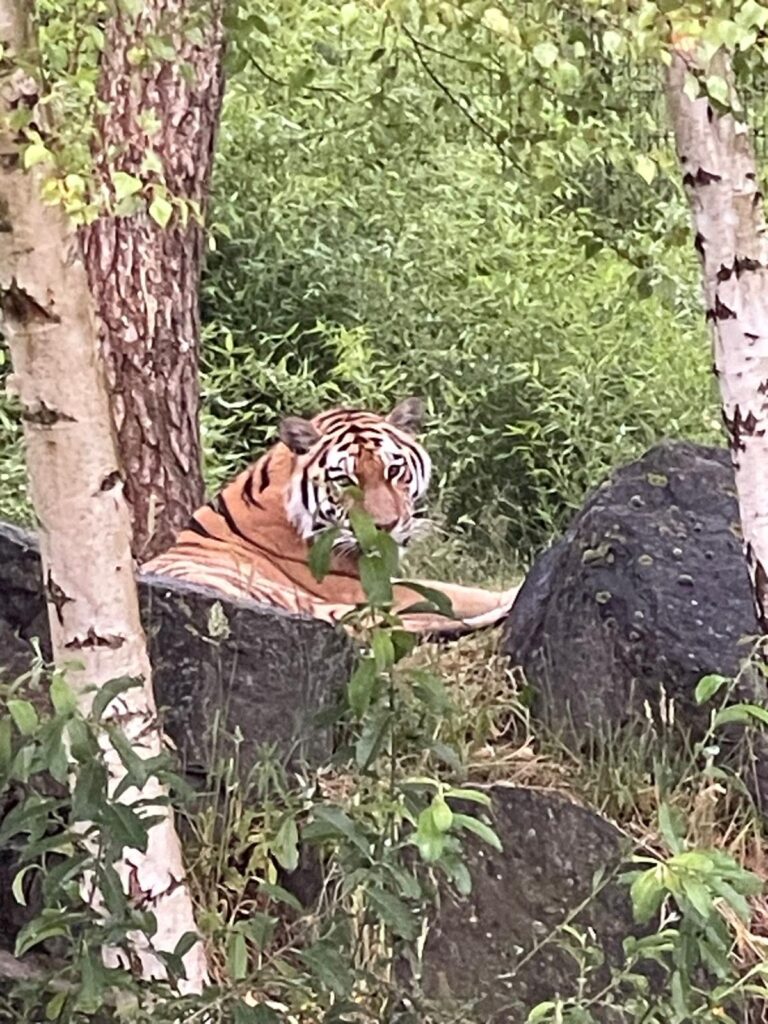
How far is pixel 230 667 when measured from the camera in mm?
3303

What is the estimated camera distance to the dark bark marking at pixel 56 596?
251 centimetres

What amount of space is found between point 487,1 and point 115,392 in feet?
9.26

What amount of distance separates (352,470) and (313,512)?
151mm

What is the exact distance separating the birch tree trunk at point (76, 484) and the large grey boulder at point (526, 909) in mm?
624

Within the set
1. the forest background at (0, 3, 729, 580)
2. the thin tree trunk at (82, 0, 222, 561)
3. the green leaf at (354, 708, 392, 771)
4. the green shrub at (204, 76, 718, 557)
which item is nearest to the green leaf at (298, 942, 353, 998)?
the green leaf at (354, 708, 392, 771)

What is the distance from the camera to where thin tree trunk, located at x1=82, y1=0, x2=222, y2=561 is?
5.00 meters

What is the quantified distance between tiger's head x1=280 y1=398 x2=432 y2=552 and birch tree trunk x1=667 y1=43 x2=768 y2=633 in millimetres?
1329

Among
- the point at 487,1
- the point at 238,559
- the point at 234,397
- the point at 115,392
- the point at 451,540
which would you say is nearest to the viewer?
the point at 487,1

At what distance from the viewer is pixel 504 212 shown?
8.81 m

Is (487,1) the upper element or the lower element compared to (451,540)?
upper

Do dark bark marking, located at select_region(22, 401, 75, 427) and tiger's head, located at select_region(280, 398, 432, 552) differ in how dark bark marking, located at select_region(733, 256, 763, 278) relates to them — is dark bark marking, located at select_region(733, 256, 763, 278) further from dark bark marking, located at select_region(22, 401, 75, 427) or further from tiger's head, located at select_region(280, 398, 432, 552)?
tiger's head, located at select_region(280, 398, 432, 552)

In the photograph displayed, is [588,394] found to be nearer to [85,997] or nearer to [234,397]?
[234,397]

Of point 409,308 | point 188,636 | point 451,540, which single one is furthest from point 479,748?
point 409,308

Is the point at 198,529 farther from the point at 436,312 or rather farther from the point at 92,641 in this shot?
the point at 436,312
